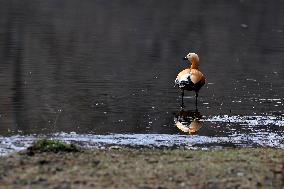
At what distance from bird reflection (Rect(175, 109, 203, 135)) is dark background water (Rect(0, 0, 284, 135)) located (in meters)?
0.23

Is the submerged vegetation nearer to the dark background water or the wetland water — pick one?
the wetland water

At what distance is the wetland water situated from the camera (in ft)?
57.1

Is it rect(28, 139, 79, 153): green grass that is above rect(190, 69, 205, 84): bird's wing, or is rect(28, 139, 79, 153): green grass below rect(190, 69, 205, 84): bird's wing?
above

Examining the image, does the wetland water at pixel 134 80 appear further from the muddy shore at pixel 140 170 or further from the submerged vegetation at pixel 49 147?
the muddy shore at pixel 140 170

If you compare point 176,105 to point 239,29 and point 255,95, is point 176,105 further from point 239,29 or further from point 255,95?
point 239,29

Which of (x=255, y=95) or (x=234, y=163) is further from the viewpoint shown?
(x=255, y=95)

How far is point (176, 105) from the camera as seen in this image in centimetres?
2116

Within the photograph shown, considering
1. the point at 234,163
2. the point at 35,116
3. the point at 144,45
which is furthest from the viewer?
the point at 144,45

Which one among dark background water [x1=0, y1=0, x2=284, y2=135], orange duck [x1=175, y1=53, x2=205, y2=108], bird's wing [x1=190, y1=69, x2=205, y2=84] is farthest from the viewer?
bird's wing [x1=190, y1=69, x2=205, y2=84]

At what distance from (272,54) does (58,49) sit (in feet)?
33.6

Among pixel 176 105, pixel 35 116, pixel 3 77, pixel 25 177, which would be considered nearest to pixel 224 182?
pixel 25 177

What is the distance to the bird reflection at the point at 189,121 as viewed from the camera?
59.1 feet

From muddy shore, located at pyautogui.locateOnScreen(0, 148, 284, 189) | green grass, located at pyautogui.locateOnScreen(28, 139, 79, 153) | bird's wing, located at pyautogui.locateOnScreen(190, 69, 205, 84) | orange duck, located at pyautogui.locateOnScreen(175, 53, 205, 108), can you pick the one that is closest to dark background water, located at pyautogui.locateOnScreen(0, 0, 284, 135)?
orange duck, located at pyautogui.locateOnScreen(175, 53, 205, 108)

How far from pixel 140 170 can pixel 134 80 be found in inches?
559
